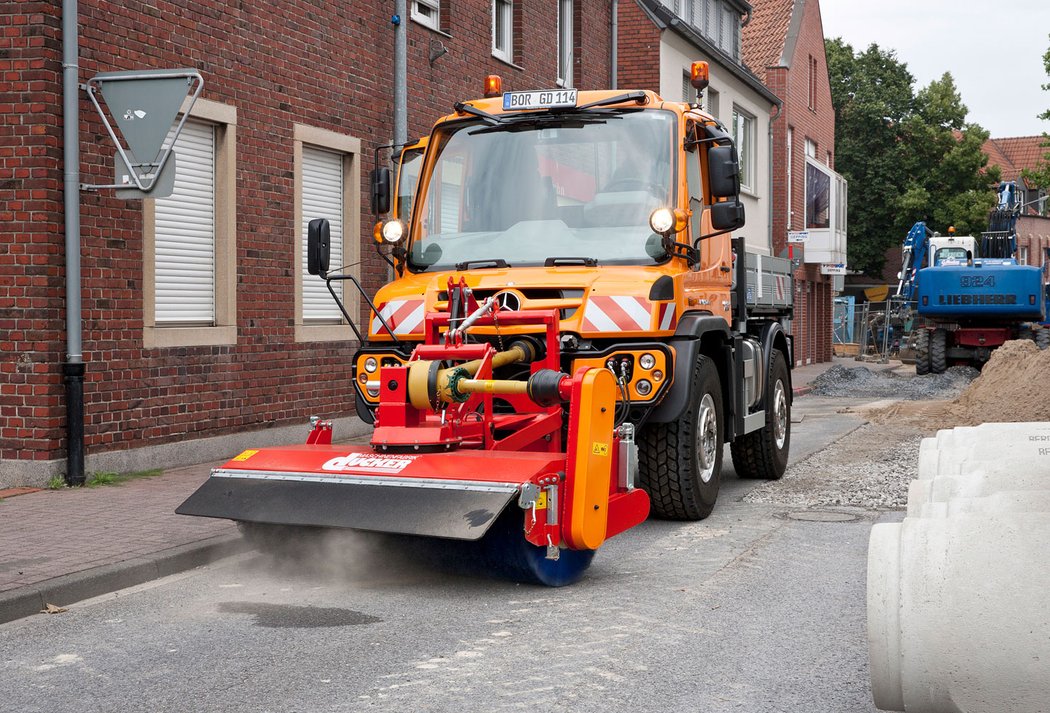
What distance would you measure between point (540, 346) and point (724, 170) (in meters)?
1.86

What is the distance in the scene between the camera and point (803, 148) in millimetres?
38156

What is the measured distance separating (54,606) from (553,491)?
8.25ft

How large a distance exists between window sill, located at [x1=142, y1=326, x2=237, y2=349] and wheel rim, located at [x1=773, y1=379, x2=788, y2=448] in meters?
5.13

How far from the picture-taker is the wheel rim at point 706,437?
846 cm

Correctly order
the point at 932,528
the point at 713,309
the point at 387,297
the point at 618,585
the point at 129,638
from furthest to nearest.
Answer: the point at 713,309 → the point at 387,297 → the point at 618,585 → the point at 129,638 → the point at 932,528

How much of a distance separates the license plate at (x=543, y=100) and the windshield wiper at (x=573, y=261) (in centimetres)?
117

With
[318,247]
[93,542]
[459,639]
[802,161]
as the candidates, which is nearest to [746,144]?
[802,161]

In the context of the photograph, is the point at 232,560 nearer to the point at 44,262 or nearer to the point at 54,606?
the point at 54,606

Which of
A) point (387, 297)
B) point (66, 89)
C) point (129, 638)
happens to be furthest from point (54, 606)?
point (66, 89)

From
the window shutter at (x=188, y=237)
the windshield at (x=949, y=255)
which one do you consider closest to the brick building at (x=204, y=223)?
the window shutter at (x=188, y=237)

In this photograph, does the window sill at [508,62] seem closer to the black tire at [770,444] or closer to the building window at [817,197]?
the black tire at [770,444]

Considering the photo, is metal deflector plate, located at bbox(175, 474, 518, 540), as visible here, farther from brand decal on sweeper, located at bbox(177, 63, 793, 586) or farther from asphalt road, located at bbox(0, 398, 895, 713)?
asphalt road, located at bbox(0, 398, 895, 713)

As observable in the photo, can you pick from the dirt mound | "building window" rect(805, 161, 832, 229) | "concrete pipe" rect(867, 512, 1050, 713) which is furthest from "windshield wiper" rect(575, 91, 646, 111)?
"building window" rect(805, 161, 832, 229)

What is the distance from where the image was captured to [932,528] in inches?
149
